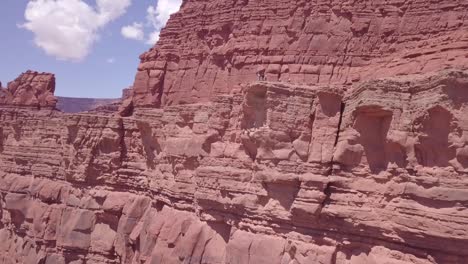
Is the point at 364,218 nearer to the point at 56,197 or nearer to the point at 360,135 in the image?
the point at 360,135

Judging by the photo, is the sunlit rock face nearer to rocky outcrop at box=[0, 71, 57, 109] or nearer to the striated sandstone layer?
the striated sandstone layer

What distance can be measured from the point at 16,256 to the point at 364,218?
62.0 ft

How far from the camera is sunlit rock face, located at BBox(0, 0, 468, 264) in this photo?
10.4 meters

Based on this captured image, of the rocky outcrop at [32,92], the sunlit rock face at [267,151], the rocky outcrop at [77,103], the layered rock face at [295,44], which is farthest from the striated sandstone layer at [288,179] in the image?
the rocky outcrop at [77,103]

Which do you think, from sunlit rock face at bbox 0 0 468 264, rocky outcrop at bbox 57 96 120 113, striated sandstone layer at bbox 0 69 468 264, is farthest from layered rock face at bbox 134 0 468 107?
rocky outcrop at bbox 57 96 120 113

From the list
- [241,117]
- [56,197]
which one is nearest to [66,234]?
[56,197]

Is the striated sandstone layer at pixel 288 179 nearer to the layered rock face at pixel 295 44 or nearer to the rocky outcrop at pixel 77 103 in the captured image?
the layered rock face at pixel 295 44

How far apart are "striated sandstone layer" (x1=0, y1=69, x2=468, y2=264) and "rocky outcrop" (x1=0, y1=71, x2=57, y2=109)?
67.3 ft

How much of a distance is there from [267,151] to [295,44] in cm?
1348

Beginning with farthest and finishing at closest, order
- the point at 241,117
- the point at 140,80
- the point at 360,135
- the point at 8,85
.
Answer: the point at 8,85
the point at 140,80
the point at 241,117
the point at 360,135

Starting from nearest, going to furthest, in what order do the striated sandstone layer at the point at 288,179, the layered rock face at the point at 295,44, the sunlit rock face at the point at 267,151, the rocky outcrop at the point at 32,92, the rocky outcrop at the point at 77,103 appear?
the striated sandstone layer at the point at 288,179 < the sunlit rock face at the point at 267,151 < the layered rock face at the point at 295,44 < the rocky outcrop at the point at 32,92 < the rocky outcrop at the point at 77,103

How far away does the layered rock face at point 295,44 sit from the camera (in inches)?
830

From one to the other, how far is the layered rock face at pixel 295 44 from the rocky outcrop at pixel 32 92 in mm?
11289

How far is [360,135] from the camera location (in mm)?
11578
